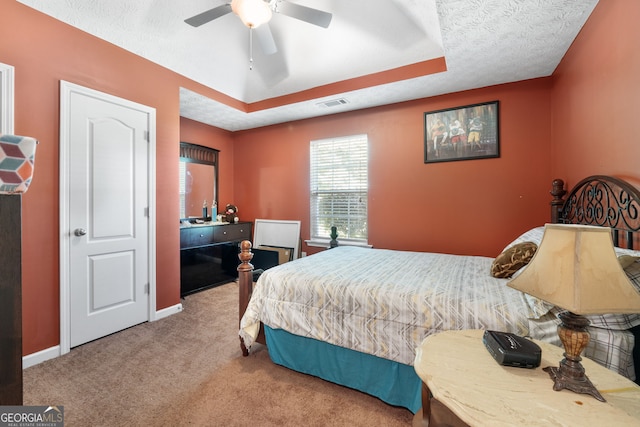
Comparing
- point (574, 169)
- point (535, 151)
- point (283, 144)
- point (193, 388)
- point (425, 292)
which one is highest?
point (283, 144)

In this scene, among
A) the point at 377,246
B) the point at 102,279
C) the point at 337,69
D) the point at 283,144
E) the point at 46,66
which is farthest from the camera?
the point at 283,144

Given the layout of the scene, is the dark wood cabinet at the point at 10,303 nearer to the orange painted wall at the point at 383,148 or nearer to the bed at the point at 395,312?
the bed at the point at 395,312

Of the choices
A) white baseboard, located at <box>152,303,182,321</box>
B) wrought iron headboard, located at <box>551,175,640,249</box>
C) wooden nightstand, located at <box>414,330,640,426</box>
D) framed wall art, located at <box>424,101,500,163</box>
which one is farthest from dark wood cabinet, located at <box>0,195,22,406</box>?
framed wall art, located at <box>424,101,500,163</box>

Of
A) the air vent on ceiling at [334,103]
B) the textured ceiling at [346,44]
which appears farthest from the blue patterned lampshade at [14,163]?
the air vent on ceiling at [334,103]

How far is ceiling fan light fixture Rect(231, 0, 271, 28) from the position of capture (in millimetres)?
1861

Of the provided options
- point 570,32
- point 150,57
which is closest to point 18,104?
point 150,57

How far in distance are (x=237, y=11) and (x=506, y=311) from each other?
8.23 feet

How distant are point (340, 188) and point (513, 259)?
2584mm

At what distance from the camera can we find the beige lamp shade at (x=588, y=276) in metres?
0.80

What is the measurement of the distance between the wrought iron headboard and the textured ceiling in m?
1.22

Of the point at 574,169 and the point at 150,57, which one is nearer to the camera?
the point at 574,169

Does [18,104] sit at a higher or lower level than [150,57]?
lower

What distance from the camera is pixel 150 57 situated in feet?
9.40

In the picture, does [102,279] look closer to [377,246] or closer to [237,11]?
[237,11]
